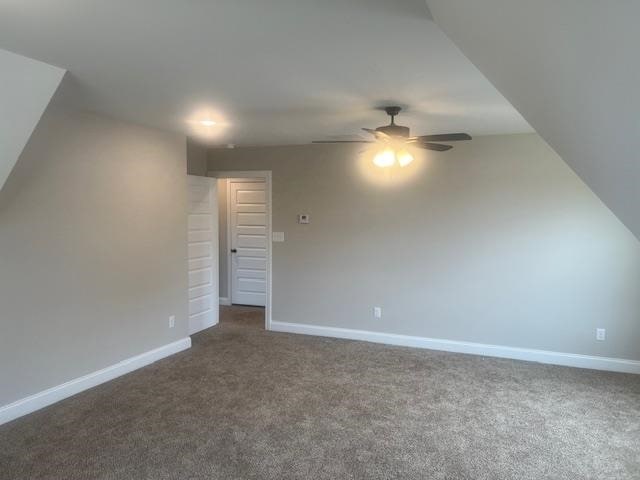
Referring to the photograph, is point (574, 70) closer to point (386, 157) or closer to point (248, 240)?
point (386, 157)

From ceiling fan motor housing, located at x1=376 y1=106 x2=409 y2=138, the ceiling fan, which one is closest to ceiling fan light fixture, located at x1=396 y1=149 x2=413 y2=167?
the ceiling fan

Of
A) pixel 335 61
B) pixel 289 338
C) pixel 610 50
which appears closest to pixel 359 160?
pixel 289 338

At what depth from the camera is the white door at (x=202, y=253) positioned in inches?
216

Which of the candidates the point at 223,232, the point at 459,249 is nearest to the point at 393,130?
the point at 459,249

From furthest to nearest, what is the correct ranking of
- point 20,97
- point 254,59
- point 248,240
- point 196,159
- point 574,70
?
point 248,240, point 196,159, point 20,97, point 254,59, point 574,70

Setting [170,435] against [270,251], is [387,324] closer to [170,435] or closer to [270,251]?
[270,251]

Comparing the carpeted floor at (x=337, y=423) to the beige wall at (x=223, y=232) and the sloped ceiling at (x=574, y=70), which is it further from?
the beige wall at (x=223, y=232)

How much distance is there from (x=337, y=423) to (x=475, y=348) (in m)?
2.28

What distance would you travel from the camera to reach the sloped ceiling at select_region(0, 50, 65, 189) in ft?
8.16

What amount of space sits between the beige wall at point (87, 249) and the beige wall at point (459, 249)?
150 cm

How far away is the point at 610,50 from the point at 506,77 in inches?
34.4

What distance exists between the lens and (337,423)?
323cm

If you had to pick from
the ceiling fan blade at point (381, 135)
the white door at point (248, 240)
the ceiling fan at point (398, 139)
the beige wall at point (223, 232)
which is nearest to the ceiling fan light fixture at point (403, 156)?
the ceiling fan at point (398, 139)

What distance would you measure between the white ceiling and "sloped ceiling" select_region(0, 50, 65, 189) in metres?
0.11
